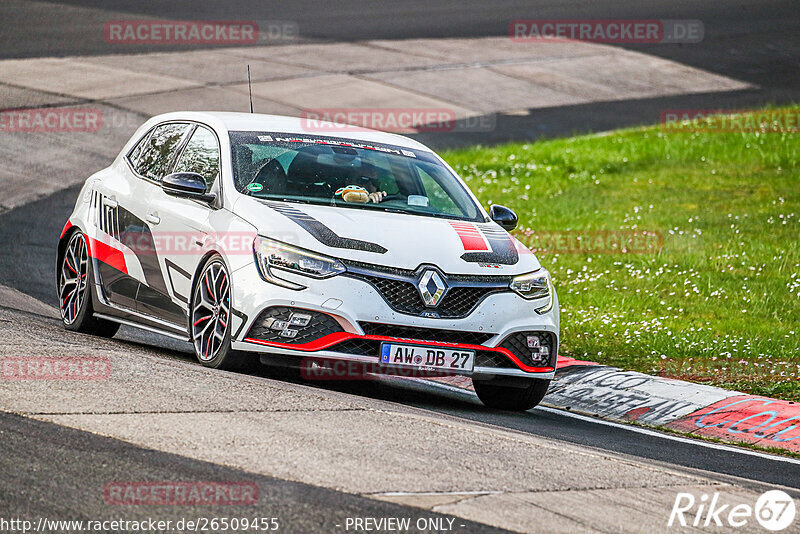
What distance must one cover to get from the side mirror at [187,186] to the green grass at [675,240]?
3899mm

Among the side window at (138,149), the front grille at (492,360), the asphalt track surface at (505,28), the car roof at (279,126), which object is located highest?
the asphalt track surface at (505,28)

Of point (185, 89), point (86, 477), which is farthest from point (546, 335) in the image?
point (185, 89)

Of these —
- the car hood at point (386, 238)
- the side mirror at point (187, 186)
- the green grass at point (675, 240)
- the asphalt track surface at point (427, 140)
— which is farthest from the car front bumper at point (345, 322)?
the green grass at point (675, 240)

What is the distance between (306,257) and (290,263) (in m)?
0.11

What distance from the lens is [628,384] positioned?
996 centimetres

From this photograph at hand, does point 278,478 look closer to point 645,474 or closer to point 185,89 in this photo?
point 645,474

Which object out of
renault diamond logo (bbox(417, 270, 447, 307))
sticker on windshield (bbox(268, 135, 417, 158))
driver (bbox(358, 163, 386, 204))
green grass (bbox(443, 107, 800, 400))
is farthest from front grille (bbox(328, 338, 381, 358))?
green grass (bbox(443, 107, 800, 400))

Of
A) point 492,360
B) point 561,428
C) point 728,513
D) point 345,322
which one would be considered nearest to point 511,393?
point 561,428

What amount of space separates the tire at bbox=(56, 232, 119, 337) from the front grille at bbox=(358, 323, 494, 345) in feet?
9.46

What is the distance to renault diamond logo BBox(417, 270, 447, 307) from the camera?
25.9ft

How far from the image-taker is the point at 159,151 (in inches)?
382

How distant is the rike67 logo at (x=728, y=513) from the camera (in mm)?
5750

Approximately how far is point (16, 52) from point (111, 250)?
16545 millimetres

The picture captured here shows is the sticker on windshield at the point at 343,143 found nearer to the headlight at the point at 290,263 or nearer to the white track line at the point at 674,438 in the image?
the headlight at the point at 290,263
